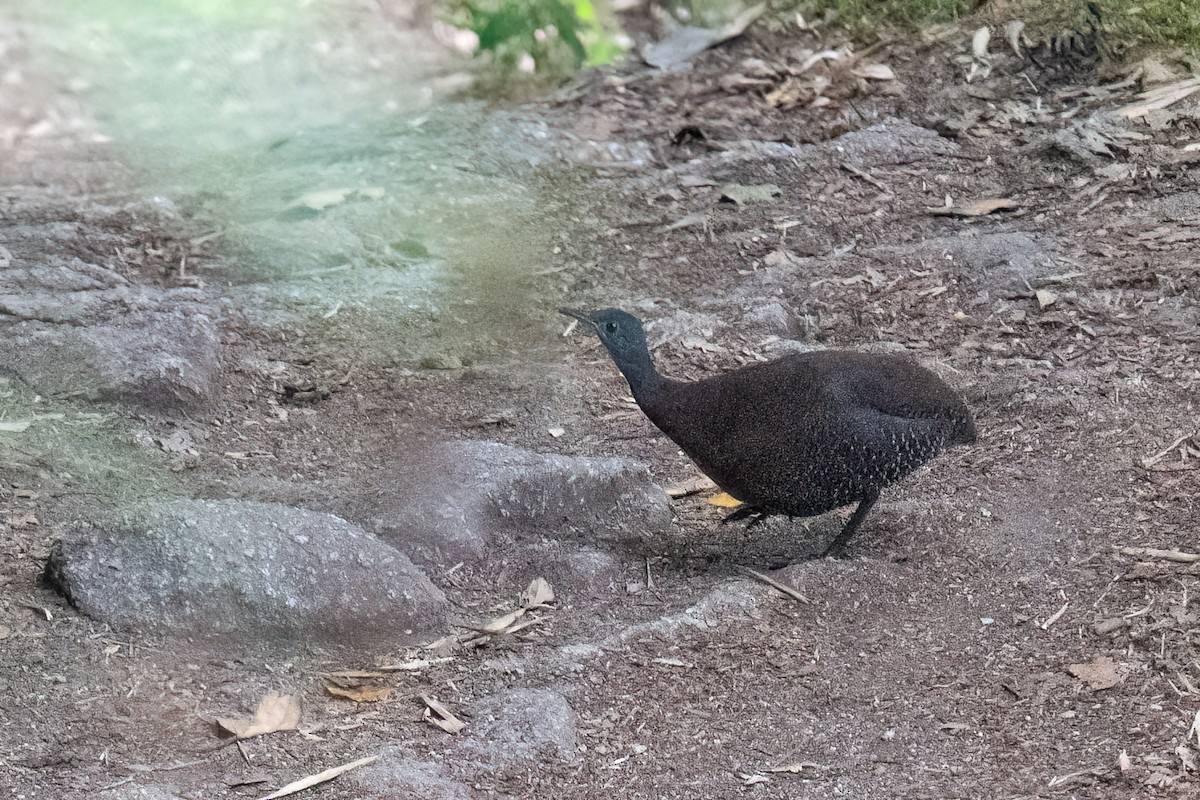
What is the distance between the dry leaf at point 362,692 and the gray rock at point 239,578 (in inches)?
7.9

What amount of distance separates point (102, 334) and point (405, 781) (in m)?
2.79

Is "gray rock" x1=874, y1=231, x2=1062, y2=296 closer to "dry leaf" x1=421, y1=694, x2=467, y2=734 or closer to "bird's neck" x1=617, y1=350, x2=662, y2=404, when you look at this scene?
"bird's neck" x1=617, y1=350, x2=662, y2=404

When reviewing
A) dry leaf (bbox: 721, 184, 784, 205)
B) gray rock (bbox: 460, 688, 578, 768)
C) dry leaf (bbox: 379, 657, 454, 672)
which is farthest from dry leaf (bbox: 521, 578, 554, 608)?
dry leaf (bbox: 721, 184, 784, 205)

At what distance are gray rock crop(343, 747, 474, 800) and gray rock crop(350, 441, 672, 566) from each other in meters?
1.06

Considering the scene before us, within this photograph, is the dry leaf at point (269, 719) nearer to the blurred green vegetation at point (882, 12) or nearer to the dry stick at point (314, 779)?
the dry stick at point (314, 779)

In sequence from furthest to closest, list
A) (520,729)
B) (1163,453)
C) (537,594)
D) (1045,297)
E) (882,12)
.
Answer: (882,12) < (1045,297) < (1163,453) < (537,594) < (520,729)

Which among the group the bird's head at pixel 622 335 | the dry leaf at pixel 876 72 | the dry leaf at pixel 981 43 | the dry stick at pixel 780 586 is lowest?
the dry stick at pixel 780 586

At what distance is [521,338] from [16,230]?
251 cm

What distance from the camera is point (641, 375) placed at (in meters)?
4.55

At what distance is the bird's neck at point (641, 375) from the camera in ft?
14.9

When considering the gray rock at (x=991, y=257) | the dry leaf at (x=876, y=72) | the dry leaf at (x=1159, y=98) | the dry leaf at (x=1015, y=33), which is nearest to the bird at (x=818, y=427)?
the gray rock at (x=991, y=257)

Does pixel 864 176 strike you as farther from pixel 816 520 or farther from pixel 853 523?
pixel 853 523

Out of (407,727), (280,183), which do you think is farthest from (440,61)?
(407,727)

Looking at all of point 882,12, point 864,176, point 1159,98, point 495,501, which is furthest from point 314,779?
point 882,12
